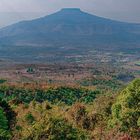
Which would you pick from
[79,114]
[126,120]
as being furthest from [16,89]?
[126,120]

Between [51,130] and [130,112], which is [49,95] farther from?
[51,130]

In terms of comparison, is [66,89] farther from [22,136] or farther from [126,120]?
[22,136]

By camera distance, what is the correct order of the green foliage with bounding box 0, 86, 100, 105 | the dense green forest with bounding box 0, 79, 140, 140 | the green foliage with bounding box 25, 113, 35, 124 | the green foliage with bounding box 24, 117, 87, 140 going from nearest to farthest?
the green foliage with bounding box 24, 117, 87, 140
the dense green forest with bounding box 0, 79, 140, 140
the green foliage with bounding box 25, 113, 35, 124
the green foliage with bounding box 0, 86, 100, 105

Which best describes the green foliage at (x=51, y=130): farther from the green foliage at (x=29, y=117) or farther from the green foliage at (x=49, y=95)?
the green foliage at (x=49, y=95)

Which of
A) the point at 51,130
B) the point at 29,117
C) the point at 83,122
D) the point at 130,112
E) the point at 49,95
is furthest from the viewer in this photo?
the point at 49,95

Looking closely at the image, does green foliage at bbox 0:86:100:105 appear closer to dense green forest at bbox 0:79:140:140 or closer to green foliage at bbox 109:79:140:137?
dense green forest at bbox 0:79:140:140

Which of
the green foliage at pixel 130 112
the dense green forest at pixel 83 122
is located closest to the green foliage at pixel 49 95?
the dense green forest at pixel 83 122

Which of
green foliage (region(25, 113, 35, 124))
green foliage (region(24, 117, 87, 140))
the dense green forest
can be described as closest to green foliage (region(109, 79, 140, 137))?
the dense green forest

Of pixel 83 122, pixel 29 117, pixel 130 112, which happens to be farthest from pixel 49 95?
pixel 130 112
